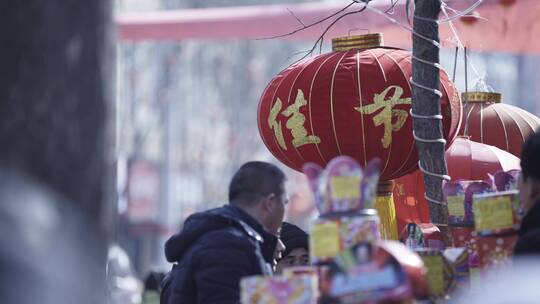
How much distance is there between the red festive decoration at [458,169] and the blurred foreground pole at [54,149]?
3402 mm

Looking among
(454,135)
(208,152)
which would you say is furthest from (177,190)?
(454,135)

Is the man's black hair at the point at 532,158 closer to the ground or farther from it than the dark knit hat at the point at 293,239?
farther from it

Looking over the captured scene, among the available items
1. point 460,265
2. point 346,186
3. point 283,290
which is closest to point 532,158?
point 460,265

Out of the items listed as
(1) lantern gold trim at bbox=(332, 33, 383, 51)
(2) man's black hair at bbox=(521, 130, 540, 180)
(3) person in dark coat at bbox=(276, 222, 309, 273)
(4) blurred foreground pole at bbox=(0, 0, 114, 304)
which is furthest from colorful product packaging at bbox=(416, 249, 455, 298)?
(1) lantern gold trim at bbox=(332, 33, 383, 51)

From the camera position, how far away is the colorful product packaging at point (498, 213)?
3.96m

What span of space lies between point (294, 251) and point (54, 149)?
7.98 feet

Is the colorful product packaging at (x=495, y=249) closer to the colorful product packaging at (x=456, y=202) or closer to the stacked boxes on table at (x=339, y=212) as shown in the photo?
the colorful product packaging at (x=456, y=202)

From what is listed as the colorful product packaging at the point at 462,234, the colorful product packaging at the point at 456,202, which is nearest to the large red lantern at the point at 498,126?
the colorful product packaging at the point at 456,202

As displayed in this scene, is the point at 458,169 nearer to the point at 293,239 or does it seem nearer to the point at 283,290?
the point at 293,239

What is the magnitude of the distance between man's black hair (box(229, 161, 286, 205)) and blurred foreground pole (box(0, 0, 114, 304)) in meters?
1.22

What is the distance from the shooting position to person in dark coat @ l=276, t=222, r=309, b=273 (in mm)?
5331

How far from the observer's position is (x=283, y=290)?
11.8 ft

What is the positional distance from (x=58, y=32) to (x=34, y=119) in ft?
0.77

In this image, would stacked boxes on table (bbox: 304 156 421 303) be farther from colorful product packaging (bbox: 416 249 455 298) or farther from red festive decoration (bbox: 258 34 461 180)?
red festive decoration (bbox: 258 34 461 180)
